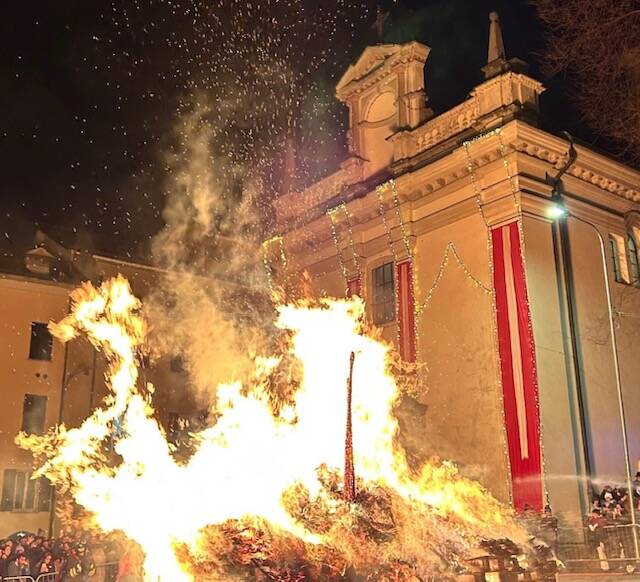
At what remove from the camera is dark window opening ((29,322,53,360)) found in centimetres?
2419

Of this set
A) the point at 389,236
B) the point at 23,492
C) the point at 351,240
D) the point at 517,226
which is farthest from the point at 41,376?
the point at 517,226

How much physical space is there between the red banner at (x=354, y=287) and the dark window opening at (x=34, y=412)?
11.5 m

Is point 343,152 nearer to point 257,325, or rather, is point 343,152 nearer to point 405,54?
point 405,54

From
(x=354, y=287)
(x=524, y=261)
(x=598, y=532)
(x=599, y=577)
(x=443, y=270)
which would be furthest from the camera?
(x=354, y=287)

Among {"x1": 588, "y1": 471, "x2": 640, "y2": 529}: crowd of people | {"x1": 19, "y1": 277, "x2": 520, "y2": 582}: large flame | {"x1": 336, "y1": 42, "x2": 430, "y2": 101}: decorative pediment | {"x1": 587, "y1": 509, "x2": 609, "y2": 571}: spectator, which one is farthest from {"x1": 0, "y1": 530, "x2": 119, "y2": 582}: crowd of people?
{"x1": 336, "y1": 42, "x2": 430, "y2": 101}: decorative pediment

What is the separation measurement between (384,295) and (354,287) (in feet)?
3.22

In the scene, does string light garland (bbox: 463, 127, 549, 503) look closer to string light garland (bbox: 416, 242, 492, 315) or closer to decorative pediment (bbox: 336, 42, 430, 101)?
string light garland (bbox: 416, 242, 492, 315)

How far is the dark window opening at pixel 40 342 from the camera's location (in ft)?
79.4

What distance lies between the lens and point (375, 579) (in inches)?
341

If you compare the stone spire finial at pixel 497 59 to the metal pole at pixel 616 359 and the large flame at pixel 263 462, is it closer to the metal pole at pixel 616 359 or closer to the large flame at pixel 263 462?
the metal pole at pixel 616 359

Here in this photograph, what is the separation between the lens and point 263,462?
35.0 feet

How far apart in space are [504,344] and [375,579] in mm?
7173

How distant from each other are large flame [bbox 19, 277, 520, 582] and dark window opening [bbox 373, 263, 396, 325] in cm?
121

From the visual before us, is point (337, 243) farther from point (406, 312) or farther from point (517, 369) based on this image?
point (517, 369)
